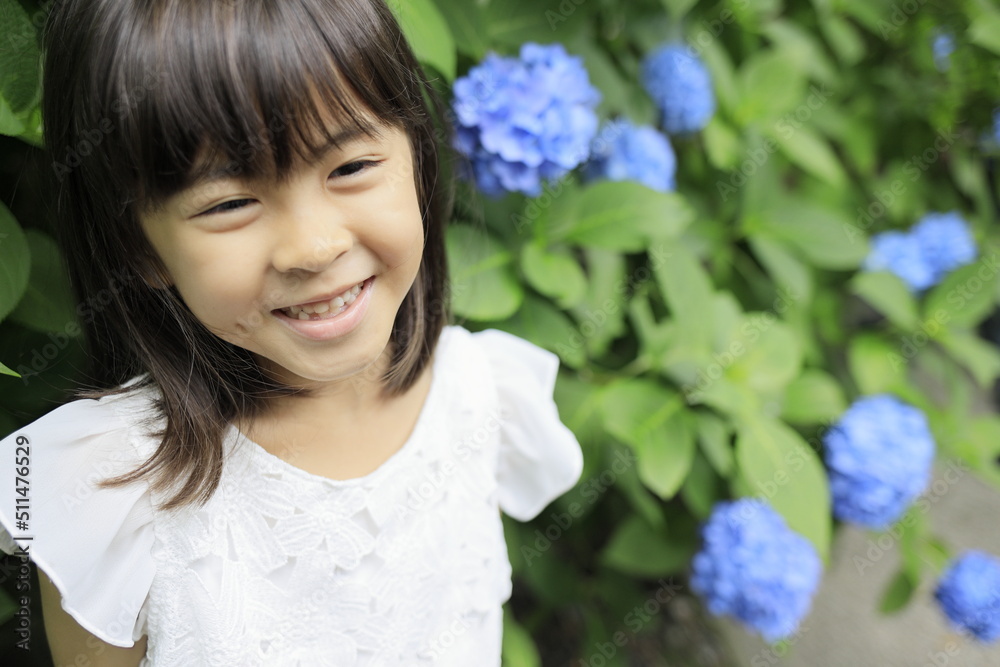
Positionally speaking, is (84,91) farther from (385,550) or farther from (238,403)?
(385,550)

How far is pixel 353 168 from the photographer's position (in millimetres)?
650

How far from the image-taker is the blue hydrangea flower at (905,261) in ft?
5.36

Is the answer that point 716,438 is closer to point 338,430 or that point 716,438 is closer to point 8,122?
point 338,430

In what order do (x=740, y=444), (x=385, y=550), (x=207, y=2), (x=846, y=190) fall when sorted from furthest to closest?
1. (x=846, y=190)
2. (x=740, y=444)
3. (x=385, y=550)
4. (x=207, y=2)

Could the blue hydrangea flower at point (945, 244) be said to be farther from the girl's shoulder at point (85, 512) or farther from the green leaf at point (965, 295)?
the girl's shoulder at point (85, 512)

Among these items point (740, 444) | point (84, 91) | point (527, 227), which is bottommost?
point (740, 444)

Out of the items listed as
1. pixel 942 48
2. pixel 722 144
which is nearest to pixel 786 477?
pixel 722 144

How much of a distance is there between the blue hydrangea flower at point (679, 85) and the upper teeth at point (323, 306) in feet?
2.94

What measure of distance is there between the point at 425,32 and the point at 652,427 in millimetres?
652

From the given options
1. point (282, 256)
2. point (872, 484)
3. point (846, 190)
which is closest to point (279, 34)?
point (282, 256)

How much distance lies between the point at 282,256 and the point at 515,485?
577 mm

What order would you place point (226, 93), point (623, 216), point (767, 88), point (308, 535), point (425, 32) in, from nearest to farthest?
point (226, 93) < point (308, 535) < point (425, 32) < point (623, 216) < point (767, 88)

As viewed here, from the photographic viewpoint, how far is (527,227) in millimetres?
1164

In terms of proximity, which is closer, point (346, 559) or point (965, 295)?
point (346, 559)
